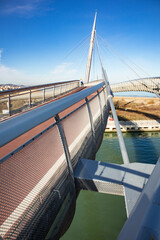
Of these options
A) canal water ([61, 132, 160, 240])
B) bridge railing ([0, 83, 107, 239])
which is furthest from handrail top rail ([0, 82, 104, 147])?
canal water ([61, 132, 160, 240])

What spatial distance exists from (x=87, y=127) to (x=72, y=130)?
4.31 ft

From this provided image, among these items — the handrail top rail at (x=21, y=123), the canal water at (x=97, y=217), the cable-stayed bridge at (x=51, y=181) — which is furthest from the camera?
the canal water at (x=97, y=217)

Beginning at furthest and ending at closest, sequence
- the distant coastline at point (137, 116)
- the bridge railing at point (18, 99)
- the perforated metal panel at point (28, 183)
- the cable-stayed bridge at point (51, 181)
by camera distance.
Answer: the distant coastline at point (137, 116) < the bridge railing at point (18, 99) < the perforated metal panel at point (28, 183) < the cable-stayed bridge at point (51, 181)

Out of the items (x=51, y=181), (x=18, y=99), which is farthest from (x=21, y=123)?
(x=18, y=99)

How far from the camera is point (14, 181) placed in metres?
1.66

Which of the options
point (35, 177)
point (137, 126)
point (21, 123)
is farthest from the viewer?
point (137, 126)

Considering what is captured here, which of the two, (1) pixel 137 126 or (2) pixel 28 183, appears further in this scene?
(1) pixel 137 126

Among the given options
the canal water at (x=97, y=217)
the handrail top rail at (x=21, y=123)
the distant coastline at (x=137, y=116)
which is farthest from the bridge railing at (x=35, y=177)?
the distant coastline at (x=137, y=116)

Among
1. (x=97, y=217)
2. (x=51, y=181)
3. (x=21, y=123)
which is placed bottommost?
(x=97, y=217)

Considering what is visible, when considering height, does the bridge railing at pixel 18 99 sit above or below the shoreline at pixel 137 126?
Result: above

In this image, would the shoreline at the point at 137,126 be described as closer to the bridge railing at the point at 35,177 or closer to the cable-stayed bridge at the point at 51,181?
the cable-stayed bridge at the point at 51,181

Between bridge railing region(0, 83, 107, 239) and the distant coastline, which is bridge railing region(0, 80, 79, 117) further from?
the distant coastline

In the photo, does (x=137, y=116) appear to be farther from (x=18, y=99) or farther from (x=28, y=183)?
(x=28, y=183)

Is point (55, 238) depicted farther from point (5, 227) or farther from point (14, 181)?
point (14, 181)
